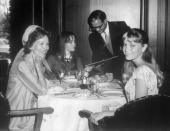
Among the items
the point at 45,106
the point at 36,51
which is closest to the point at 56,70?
the point at 36,51

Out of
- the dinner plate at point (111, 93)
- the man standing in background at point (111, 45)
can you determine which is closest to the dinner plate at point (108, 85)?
the dinner plate at point (111, 93)

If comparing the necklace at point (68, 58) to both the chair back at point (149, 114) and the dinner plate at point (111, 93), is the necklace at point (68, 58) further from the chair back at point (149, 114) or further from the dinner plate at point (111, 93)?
the chair back at point (149, 114)

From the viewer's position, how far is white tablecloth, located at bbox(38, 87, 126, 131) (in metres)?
2.42

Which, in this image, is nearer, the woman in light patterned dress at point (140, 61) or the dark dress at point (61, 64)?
the woman in light patterned dress at point (140, 61)

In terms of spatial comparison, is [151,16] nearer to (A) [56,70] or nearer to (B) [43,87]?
(A) [56,70]

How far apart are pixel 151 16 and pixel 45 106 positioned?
2978 millimetres

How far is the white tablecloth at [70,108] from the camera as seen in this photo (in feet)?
7.95

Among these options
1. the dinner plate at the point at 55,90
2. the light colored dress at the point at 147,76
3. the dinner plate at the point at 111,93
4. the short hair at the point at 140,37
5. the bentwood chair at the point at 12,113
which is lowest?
the bentwood chair at the point at 12,113

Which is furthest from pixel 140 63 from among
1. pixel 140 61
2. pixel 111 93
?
pixel 111 93

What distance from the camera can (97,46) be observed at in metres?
4.58

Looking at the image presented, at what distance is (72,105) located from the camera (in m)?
2.42

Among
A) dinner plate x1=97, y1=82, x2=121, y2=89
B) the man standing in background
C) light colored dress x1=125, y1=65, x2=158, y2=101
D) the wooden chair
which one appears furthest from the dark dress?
light colored dress x1=125, y1=65, x2=158, y2=101

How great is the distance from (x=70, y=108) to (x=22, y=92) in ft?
2.08

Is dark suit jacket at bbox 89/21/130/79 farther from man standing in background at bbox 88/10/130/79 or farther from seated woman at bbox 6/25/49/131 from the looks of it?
seated woman at bbox 6/25/49/131
